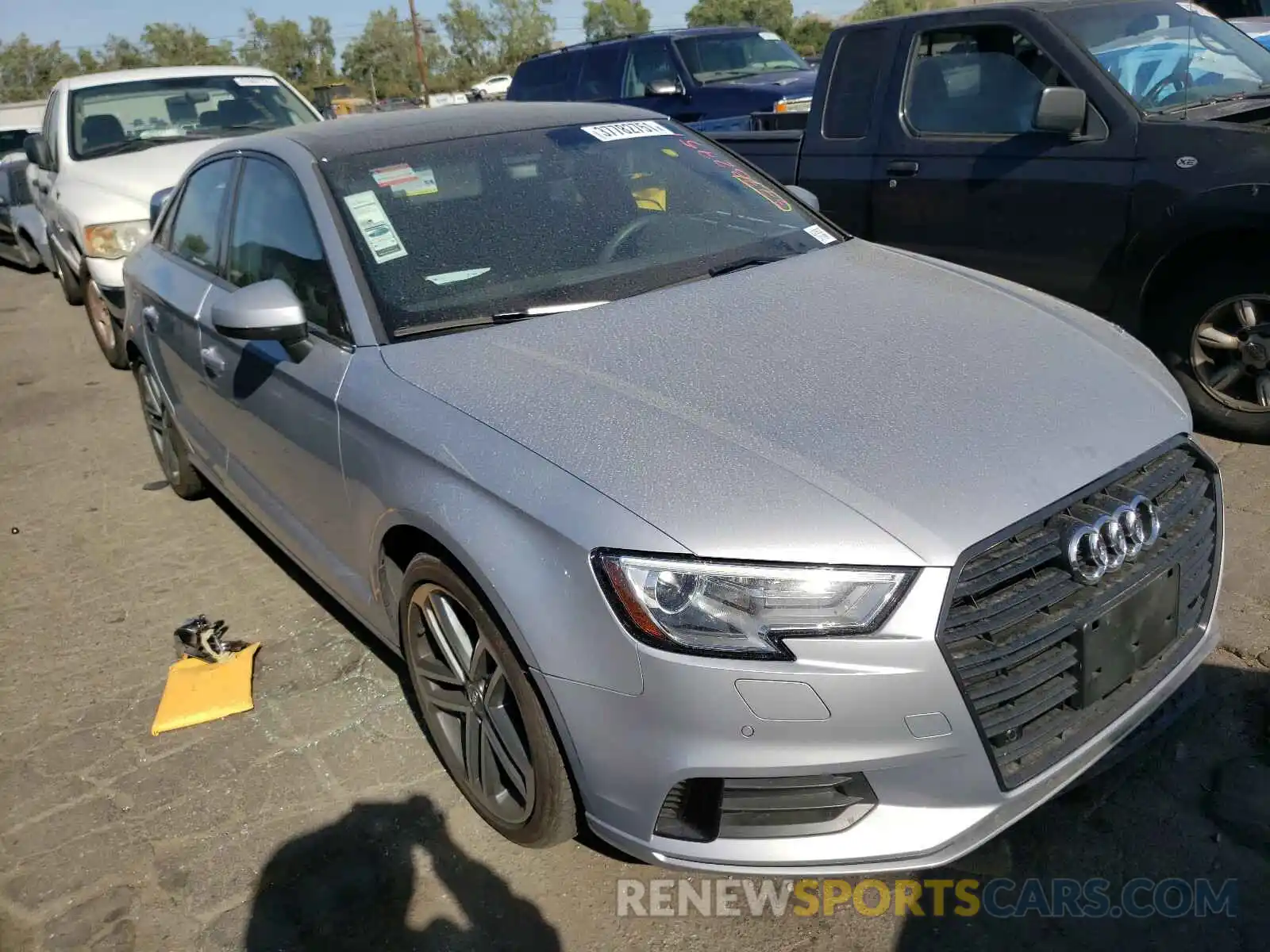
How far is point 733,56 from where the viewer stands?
11711mm

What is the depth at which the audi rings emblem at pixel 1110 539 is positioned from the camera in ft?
6.97

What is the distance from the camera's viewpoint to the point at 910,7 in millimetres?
50500

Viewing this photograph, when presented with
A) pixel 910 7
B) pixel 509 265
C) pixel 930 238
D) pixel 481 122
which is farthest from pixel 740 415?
pixel 910 7

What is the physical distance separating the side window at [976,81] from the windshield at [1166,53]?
21cm

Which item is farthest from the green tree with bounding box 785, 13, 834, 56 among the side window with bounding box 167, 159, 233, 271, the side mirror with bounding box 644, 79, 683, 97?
the side window with bounding box 167, 159, 233, 271

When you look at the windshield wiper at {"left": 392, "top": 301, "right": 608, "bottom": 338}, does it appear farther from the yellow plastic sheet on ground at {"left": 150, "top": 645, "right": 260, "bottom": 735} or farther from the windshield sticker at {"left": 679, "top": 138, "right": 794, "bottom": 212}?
the yellow plastic sheet on ground at {"left": 150, "top": 645, "right": 260, "bottom": 735}

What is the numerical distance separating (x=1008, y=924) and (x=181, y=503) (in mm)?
4236

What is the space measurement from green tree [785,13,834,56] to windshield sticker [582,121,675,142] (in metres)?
40.0

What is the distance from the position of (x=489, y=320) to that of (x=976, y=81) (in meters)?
3.26

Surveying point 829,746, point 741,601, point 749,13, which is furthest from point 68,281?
point 749,13

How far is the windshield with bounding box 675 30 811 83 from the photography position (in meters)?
11.3

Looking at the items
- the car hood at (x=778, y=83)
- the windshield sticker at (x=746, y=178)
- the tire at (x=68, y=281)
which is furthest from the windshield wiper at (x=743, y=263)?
the car hood at (x=778, y=83)

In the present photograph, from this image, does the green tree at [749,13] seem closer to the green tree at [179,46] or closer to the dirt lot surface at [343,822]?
the green tree at [179,46]

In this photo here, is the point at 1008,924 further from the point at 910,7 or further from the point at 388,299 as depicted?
the point at 910,7
